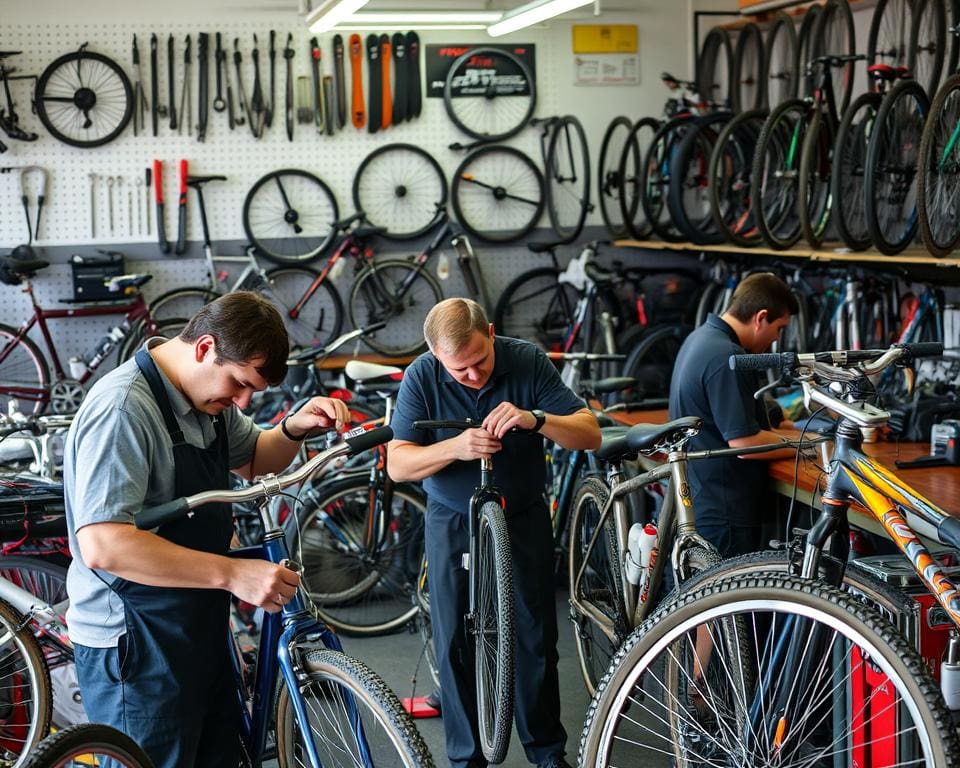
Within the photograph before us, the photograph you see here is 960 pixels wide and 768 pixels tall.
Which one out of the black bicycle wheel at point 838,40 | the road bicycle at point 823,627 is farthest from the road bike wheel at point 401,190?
the road bicycle at point 823,627

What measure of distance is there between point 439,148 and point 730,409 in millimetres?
4181

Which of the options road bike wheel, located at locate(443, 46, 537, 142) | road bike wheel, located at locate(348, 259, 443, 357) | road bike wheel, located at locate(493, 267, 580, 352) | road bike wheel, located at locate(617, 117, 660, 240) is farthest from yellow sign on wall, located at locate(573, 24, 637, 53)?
road bike wheel, located at locate(348, 259, 443, 357)

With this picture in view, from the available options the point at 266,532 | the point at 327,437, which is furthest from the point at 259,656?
the point at 327,437

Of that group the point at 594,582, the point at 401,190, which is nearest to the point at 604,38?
the point at 401,190

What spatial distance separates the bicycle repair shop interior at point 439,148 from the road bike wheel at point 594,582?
2298mm

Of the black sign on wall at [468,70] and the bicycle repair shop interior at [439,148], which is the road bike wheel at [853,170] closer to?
the bicycle repair shop interior at [439,148]

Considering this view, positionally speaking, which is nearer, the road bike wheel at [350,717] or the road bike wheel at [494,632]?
the road bike wheel at [350,717]

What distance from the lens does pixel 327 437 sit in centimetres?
511

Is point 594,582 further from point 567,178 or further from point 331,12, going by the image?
point 567,178

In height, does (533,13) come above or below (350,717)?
above

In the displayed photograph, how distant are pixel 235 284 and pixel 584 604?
3.83 meters

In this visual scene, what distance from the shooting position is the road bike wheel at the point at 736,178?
637 cm

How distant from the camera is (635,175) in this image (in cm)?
757

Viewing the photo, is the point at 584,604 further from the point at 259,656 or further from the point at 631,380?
the point at 259,656
